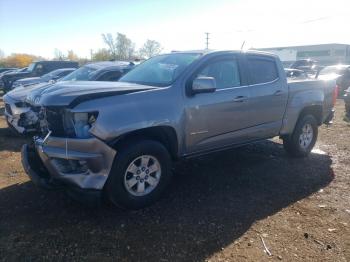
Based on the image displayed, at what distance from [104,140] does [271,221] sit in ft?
6.81

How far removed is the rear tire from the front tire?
118 inches

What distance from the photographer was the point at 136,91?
3934 mm

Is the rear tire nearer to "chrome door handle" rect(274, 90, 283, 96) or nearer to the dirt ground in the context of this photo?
the dirt ground

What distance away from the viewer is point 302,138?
6.43 metres

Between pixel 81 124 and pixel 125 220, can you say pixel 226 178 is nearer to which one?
pixel 125 220

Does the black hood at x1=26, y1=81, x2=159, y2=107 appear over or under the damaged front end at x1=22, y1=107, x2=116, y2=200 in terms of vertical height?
over

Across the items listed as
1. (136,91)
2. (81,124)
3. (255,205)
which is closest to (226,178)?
(255,205)

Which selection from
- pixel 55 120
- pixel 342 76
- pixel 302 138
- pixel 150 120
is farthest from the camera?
pixel 342 76

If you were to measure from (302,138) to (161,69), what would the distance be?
126 inches

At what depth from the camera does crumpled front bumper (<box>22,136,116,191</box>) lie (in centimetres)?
352

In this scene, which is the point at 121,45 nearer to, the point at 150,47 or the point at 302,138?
the point at 150,47

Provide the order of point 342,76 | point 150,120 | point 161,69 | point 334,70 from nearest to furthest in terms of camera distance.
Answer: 1. point 150,120
2. point 161,69
3. point 342,76
4. point 334,70

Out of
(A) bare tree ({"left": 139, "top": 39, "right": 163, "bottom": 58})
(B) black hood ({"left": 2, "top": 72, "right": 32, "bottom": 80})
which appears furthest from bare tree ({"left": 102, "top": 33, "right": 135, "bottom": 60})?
(B) black hood ({"left": 2, "top": 72, "right": 32, "bottom": 80})

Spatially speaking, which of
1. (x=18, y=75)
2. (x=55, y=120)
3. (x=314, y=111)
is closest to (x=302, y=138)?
(x=314, y=111)
